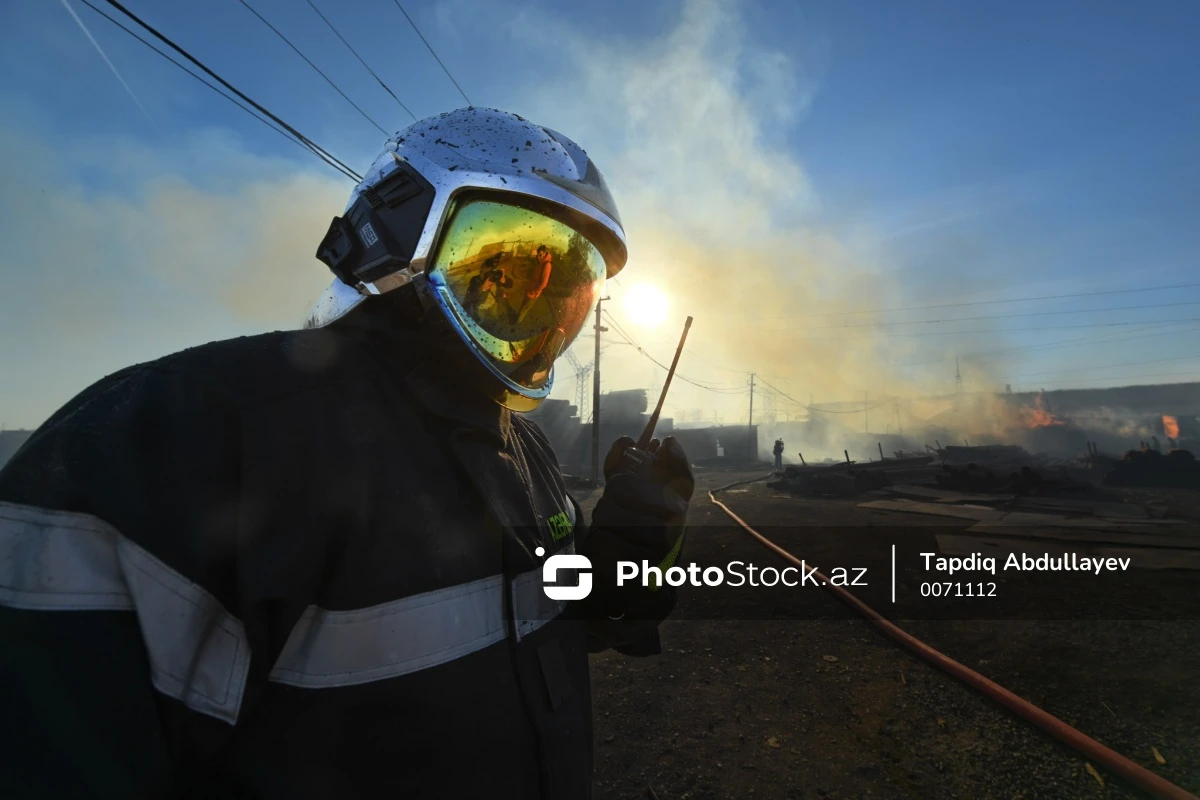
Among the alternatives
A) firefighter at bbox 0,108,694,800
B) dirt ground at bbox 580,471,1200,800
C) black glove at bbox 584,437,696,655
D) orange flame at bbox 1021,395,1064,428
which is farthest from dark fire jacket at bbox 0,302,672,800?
orange flame at bbox 1021,395,1064,428

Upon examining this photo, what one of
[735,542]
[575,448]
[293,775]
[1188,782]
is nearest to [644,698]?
[1188,782]

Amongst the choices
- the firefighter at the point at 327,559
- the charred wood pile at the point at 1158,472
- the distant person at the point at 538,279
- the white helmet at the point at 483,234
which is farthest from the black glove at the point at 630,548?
the charred wood pile at the point at 1158,472

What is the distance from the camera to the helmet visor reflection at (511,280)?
146cm

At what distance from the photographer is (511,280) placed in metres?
1.63

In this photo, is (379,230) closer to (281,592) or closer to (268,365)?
(268,365)

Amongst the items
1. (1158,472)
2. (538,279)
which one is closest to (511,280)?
(538,279)

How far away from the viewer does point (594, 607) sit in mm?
1678

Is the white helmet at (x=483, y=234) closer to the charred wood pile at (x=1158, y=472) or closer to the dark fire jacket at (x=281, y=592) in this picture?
the dark fire jacket at (x=281, y=592)

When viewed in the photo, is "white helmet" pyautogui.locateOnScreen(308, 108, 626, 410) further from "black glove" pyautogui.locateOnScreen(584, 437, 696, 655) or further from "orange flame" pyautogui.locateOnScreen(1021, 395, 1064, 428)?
"orange flame" pyautogui.locateOnScreen(1021, 395, 1064, 428)

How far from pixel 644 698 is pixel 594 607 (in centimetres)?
274

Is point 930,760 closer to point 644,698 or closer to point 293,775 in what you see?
point 644,698

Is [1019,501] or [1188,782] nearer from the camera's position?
[1188,782]

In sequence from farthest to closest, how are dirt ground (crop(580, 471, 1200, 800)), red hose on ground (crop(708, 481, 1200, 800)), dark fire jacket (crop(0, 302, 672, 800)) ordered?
dirt ground (crop(580, 471, 1200, 800)) → red hose on ground (crop(708, 481, 1200, 800)) → dark fire jacket (crop(0, 302, 672, 800))

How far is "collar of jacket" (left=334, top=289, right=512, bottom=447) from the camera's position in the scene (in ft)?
4.13
